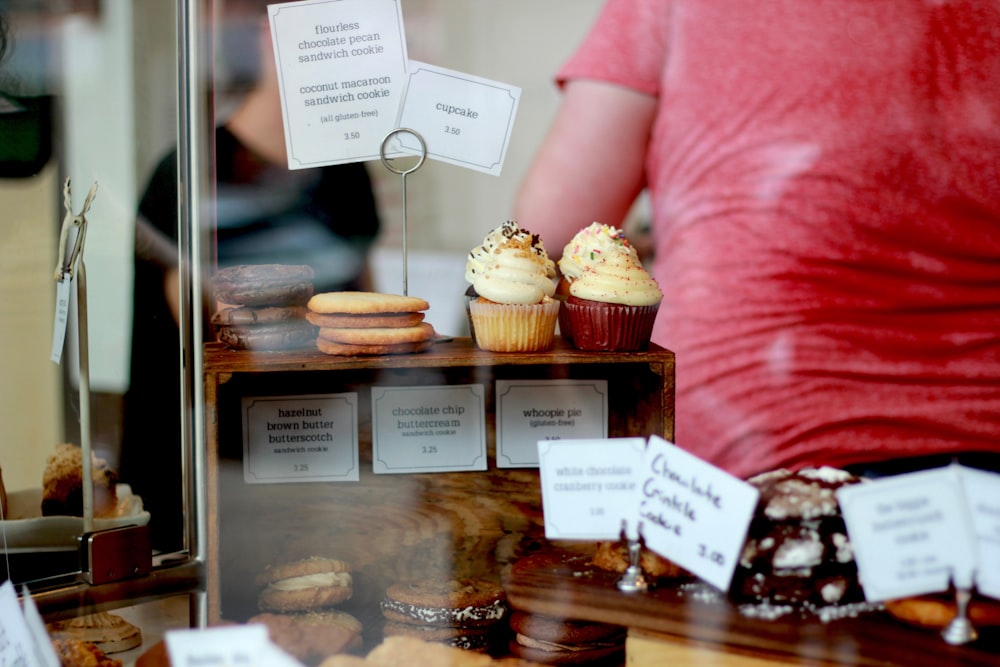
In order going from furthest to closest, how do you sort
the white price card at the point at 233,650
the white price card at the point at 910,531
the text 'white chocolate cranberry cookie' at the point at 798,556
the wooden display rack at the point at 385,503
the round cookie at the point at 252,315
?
1. the wooden display rack at the point at 385,503
2. the round cookie at the point at 252,315
3. the text 'white chocolate cranberry cookie' at the point at 798,556
4. the white price card at the point at 910,531
5. the white price card at the point at 233,650

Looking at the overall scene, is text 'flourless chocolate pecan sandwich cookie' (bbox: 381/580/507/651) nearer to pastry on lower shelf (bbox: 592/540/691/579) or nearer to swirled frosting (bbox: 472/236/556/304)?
pastry on lower shelf (bbox: 592/540/691/579)

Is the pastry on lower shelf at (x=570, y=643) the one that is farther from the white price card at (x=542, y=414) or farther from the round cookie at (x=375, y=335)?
the round cookie at (x=375, y=335)

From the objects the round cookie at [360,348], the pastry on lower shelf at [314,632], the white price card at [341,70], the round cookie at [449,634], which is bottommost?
the round cookie at [449,634]

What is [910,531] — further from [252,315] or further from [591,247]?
[252,315]

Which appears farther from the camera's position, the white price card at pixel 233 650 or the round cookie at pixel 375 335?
the round cookie at pixel 375 335

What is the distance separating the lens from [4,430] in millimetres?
1530

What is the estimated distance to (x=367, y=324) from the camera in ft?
4.57

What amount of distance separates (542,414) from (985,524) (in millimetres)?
718

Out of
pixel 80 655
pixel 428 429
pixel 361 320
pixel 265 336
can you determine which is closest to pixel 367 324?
pixel 361 320

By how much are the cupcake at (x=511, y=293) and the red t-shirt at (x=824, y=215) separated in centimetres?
22

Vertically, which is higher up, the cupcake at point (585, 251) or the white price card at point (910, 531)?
the cupcake at point (585, 251)

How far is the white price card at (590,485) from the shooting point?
1.29 meters

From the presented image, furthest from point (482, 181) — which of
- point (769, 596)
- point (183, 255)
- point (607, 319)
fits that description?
point (769, 596)

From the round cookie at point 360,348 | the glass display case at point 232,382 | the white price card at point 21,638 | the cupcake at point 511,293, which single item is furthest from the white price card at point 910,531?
the white price card at point 21,638
